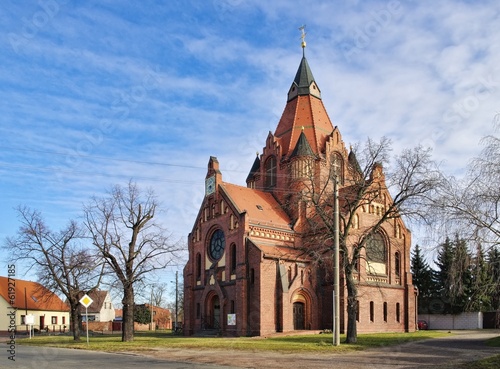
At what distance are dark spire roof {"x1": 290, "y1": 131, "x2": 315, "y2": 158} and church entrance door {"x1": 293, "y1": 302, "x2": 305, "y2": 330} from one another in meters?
14.1

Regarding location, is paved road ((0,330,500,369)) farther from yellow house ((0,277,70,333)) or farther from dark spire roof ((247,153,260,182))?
yellow house ((0,277,70,333))

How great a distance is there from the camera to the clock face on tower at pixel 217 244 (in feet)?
147

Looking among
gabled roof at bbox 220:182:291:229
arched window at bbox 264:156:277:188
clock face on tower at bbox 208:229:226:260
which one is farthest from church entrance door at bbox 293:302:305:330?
arched window at bbox 264:156:277:188

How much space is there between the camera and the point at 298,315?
1617 inches

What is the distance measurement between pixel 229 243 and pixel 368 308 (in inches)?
523

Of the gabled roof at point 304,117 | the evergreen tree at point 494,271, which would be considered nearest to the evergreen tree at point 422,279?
the gabled roof at point 304,117

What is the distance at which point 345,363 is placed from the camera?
1788 cm

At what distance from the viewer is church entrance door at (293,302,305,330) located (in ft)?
134

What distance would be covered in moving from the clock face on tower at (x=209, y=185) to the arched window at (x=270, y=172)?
675cm

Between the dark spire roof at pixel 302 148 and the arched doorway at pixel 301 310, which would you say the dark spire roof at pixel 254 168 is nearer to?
the dark spire roof at pixel 302 148

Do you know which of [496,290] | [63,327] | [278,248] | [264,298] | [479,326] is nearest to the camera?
[496,290]

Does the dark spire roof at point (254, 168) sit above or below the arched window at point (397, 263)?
above

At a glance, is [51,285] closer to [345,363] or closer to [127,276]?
[127,276]

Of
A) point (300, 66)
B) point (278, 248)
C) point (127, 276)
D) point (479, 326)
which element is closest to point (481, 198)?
point (127, 276)
